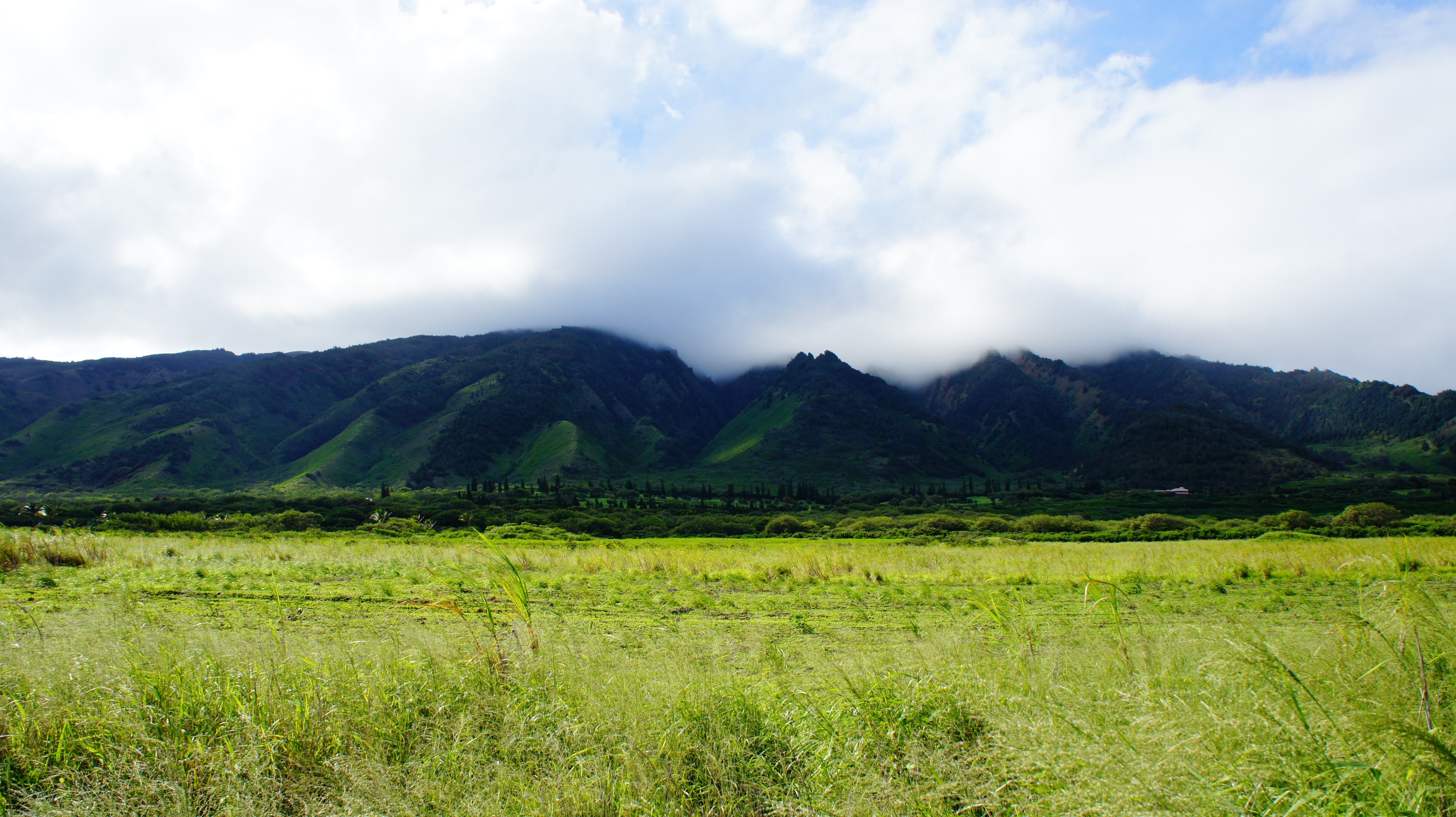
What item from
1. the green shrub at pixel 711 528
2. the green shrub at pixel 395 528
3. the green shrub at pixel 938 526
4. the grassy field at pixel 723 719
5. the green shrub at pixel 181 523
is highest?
the grassy field at pixel 723 719

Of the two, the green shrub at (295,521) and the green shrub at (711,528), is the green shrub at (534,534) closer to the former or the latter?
the green shrub at (711,528)

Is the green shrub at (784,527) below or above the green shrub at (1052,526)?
below

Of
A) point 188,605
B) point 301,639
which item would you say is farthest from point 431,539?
point 301,639

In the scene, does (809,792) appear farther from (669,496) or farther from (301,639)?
(669,496)

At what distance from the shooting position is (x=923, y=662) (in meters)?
6.95

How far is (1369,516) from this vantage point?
67.3 metres

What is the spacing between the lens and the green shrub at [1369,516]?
61.2m

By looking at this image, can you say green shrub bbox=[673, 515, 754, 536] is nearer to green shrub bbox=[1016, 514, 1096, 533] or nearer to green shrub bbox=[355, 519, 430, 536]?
green shrub bbox=[355, 519, 430, 536]

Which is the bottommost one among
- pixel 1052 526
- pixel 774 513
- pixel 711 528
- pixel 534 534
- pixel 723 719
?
pixel 774 513

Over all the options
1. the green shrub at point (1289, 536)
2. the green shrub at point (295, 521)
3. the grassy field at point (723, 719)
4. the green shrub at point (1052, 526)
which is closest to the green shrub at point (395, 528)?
the green shrub at point (295, 521)

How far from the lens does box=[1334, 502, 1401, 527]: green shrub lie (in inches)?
2409

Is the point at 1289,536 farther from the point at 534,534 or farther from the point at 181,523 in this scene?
the point at 181,523

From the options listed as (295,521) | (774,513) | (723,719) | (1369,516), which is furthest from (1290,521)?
(295,521)

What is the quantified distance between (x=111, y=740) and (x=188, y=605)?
9.30 meters
